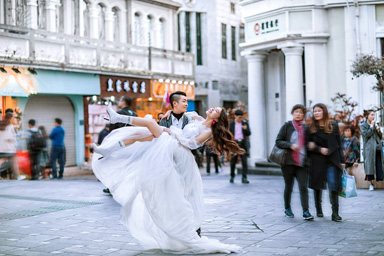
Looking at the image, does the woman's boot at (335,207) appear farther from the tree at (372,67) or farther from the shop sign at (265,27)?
the shop sign at (265,27)

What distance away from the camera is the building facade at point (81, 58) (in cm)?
2277

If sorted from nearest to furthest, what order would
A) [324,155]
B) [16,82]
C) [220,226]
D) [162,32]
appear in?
[220,226] → [324,155] → [16,82] → [162,32]

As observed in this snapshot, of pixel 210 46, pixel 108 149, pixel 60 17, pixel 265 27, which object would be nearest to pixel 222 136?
pixel 108 149

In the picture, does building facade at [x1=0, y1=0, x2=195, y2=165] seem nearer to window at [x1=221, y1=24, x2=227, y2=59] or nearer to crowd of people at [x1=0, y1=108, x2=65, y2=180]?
crowd of people at [x1=0, y1=108, x2=65, y2=180]

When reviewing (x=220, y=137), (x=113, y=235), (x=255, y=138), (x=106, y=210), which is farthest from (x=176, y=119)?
(x=255, y=138)

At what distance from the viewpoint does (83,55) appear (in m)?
25.4

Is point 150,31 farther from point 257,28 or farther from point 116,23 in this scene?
point 257,28

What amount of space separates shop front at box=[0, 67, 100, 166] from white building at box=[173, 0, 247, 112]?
9.62 m

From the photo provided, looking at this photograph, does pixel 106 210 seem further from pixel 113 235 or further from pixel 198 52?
pixel 198 52

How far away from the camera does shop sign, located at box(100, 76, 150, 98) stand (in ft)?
87.8

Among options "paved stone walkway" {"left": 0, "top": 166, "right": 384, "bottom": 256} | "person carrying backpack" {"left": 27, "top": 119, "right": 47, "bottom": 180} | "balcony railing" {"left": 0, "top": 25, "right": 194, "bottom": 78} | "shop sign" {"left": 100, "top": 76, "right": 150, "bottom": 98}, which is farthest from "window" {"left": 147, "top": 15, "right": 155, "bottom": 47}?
"paved stone walkway" {"left": 0, "top": 166, "right": 384, "bottom": 256}

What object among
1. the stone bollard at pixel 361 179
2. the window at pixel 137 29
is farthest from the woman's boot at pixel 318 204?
the window at pixel 137 29

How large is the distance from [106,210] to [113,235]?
8.23ft

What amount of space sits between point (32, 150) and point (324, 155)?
11833mm
